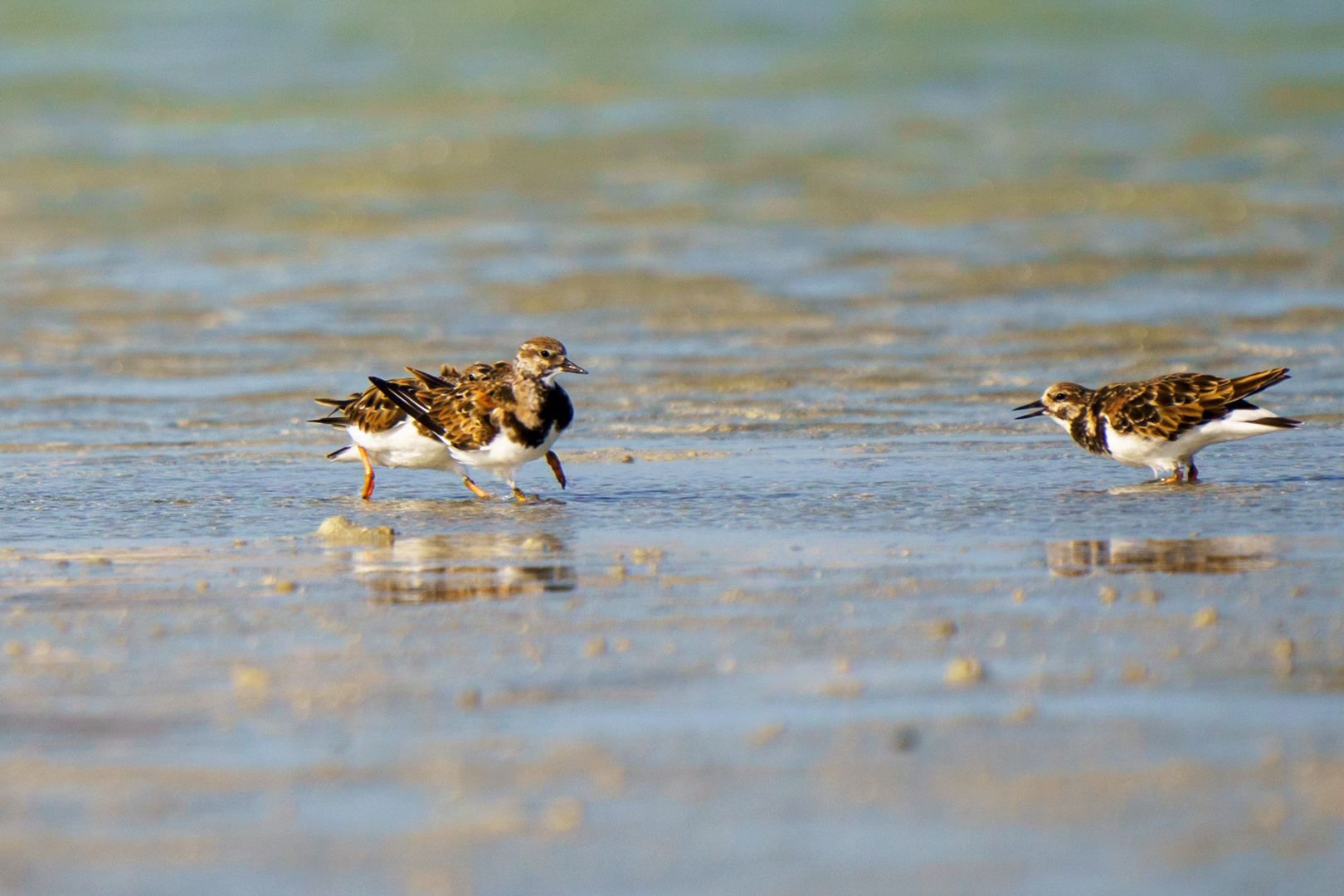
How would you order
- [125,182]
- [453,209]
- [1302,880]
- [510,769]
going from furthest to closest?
[125,182]
[453,209]
[510,769]
[1302,880]

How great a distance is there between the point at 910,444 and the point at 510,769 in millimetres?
5221

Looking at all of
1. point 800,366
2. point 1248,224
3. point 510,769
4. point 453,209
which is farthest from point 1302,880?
point 453,209

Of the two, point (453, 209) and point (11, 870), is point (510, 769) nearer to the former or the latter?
point (11, 870)

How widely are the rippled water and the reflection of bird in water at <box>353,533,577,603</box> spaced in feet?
0.11

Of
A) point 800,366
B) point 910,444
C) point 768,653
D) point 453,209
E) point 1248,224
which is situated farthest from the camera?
point 453,209

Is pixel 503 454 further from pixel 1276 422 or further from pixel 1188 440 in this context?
pixel 1276 422

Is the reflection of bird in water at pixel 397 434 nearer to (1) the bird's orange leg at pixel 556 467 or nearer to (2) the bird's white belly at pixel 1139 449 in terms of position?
(1) the bird's orange leg at pixel 556 467

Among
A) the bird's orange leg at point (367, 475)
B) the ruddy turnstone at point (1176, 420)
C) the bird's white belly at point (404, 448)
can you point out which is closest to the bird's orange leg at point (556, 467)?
the bird's white belly at point (404, 448)

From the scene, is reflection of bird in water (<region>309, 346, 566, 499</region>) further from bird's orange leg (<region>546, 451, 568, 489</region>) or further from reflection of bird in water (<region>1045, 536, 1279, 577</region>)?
reflection of bird in water (<region>1045, 536, 1279, 577</region>)

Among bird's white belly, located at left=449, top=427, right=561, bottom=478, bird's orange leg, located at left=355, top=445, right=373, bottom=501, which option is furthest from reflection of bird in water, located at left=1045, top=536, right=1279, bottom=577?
bird's orange leg, located at left=355, top=445, right=373, bottom=501

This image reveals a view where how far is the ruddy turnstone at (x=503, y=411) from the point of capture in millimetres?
8078

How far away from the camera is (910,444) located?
9.18 metres

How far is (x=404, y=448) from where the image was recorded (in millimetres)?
8352

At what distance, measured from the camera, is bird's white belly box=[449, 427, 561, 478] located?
805 centimetres
